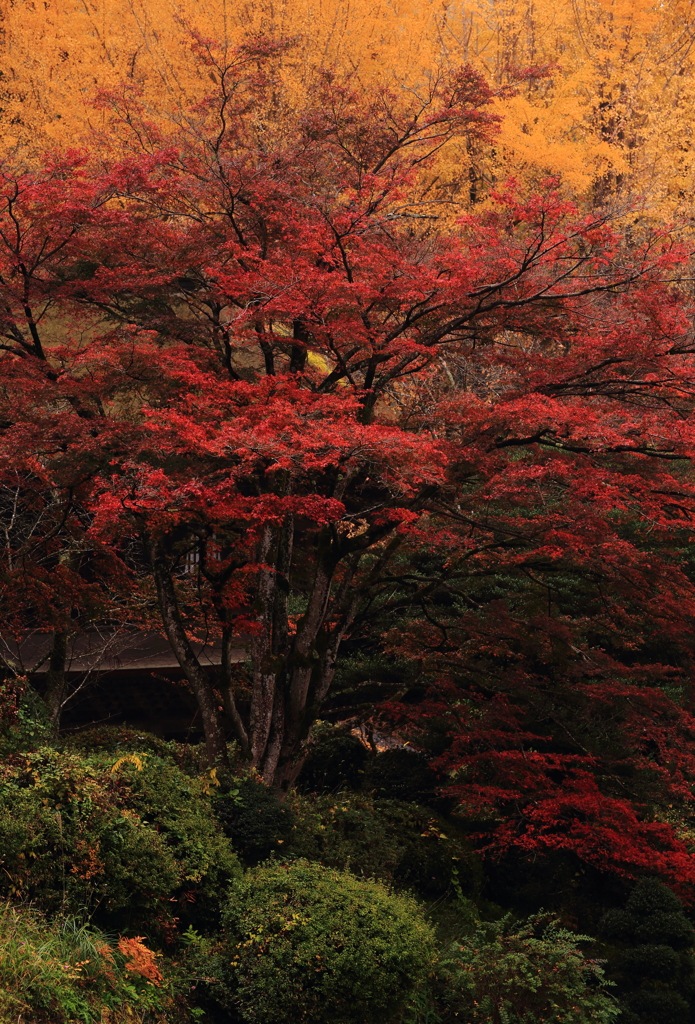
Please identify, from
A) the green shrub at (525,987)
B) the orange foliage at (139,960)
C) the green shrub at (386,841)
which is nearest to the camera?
the orange foliage at (139,960)

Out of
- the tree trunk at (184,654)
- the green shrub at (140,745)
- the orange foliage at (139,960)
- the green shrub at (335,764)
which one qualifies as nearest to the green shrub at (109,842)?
the orange foliage at (139,960)

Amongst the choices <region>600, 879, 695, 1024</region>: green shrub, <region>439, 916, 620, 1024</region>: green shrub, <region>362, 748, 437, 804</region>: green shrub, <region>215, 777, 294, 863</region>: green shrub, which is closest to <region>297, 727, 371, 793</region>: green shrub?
<region>362, 748, 437, 804</region>: green shrub

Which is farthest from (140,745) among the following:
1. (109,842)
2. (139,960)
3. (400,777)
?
(139,960)

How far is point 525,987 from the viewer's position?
309 inches

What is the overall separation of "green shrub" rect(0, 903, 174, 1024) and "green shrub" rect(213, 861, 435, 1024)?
65 cm

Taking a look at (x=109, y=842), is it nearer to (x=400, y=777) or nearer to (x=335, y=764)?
(x=400, y=777)

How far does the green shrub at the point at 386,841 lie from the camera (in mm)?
10367

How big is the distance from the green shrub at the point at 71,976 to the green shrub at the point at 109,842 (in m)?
0.31

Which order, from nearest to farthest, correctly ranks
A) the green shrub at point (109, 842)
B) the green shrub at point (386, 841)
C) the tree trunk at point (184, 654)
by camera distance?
the green shrub at point (109, 842) < the green shrub at point (386, 841) < the tree trunk at point (184, 654)

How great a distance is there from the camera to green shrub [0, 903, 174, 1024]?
5.23 m

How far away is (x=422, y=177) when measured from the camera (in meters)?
22.0

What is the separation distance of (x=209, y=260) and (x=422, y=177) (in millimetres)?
12267

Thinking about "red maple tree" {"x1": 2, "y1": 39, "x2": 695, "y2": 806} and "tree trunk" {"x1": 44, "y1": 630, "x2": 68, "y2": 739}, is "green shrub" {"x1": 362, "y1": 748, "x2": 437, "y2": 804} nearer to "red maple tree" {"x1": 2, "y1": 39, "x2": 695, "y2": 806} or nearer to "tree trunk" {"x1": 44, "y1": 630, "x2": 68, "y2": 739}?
"red maple tree" {"x1": 2, "y1": 39, "x2": 695, "y2": 806}

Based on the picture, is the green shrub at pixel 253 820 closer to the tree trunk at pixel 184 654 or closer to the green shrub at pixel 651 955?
the tree trunk at pixel 184 654
